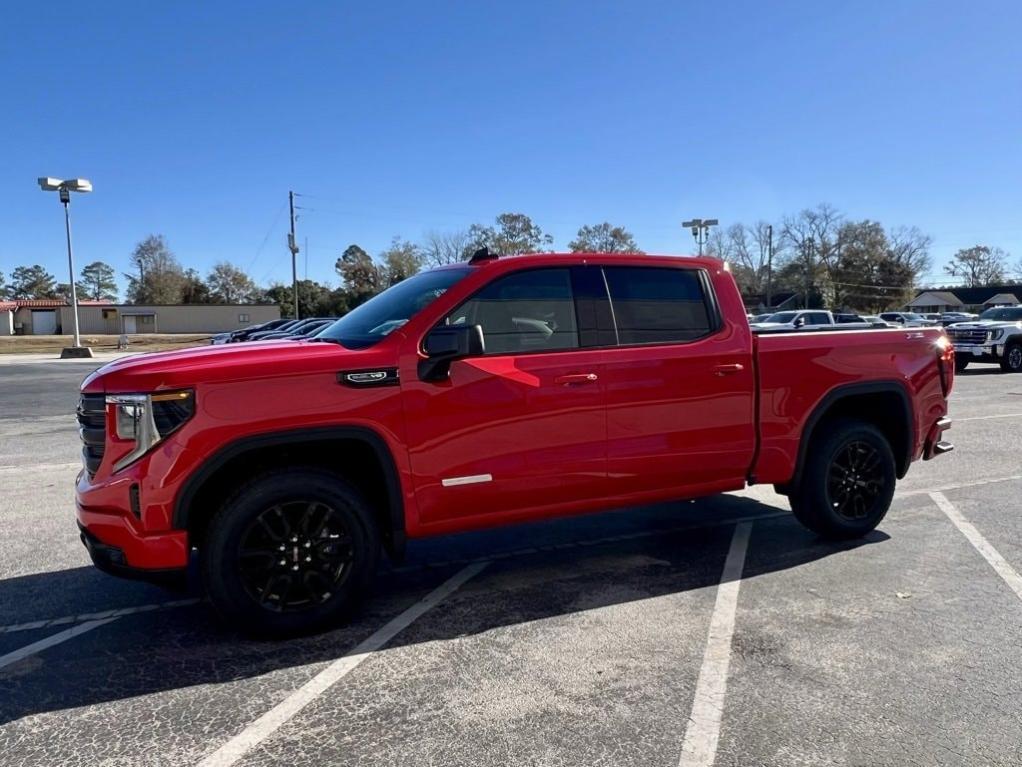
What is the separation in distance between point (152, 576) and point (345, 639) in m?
1.06

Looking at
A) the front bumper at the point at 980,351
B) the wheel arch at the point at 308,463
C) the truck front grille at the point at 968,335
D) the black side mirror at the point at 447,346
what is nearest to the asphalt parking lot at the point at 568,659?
the wheel arch at the point at 308,463

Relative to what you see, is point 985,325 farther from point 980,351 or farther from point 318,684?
point 318,684

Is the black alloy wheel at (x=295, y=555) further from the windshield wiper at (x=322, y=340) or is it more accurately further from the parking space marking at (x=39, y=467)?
the parking space marking at (x=39, y=467)

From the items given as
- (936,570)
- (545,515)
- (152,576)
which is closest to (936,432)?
(936,570)

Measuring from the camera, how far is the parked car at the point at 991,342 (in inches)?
797

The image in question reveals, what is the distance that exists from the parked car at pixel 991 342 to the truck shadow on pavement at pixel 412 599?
1797 cm

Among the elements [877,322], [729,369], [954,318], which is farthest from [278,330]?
[954,318]

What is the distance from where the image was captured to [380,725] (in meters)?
2.98

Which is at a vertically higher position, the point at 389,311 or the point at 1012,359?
the point at 389,311

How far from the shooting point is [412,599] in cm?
435

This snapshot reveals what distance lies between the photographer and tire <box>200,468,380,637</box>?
360cm

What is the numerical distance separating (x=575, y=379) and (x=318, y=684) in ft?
6.77

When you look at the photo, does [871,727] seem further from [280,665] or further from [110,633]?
[110,633]

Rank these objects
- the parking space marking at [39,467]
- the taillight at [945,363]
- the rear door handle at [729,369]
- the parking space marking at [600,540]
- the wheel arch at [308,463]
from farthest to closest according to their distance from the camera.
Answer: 1. the parking space marking at [39,467]
2. the taillight at [945,363]
3. the parking space marking at [600,540]
4. the rear door handle at [729,369]
5. the wheel arch at [308,463]
